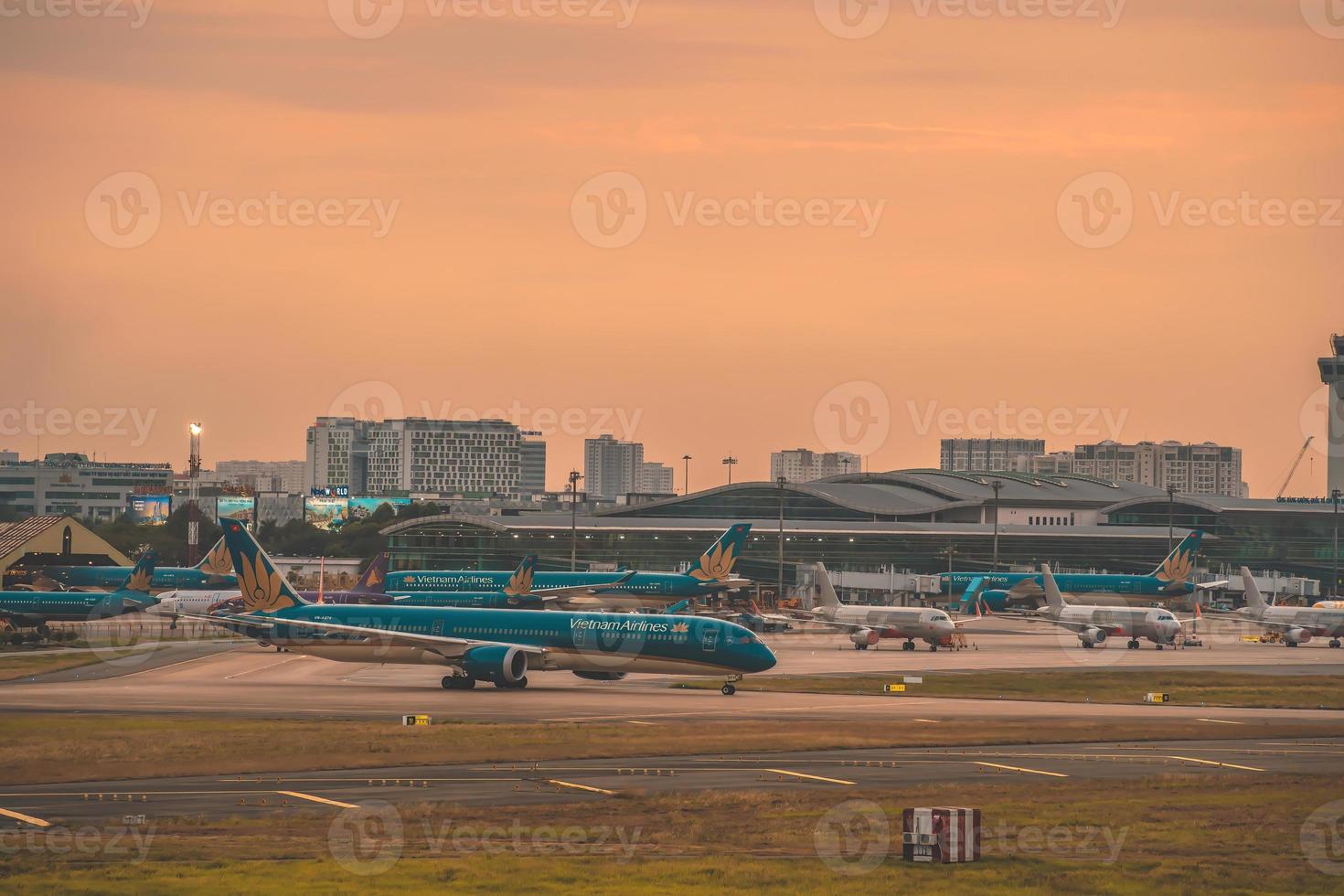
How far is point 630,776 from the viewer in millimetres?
43062

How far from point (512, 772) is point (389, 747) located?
6.55 m

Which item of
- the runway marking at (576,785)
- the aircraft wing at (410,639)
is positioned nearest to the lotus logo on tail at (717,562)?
the aircraft wing at (410,639)

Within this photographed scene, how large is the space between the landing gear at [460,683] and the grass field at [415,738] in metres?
14.7

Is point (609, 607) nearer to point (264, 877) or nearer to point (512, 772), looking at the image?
point (512, 772)

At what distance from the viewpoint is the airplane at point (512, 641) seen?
70.0m

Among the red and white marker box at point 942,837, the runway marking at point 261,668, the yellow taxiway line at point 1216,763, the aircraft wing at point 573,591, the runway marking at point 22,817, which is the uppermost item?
the aircraft wing at point 573,591

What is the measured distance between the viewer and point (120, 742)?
48844mm

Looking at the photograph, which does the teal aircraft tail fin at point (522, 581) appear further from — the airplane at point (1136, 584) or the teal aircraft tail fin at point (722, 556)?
the airplane at point (1136, 584)

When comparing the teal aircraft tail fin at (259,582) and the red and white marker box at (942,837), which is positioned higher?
the teal aircraft tail fin at (259,582)

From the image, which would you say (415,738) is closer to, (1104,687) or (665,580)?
(1104,687)

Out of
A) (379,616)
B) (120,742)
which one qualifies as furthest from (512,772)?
(379,616)

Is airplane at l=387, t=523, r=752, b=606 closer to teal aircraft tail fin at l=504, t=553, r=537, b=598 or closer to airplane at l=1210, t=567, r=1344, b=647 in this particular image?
teal aircraft tail fin at l=504, t=553, r=537, b=598

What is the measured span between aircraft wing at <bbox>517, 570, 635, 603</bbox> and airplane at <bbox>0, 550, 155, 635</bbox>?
99.1ft

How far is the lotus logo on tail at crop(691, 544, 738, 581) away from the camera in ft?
446
